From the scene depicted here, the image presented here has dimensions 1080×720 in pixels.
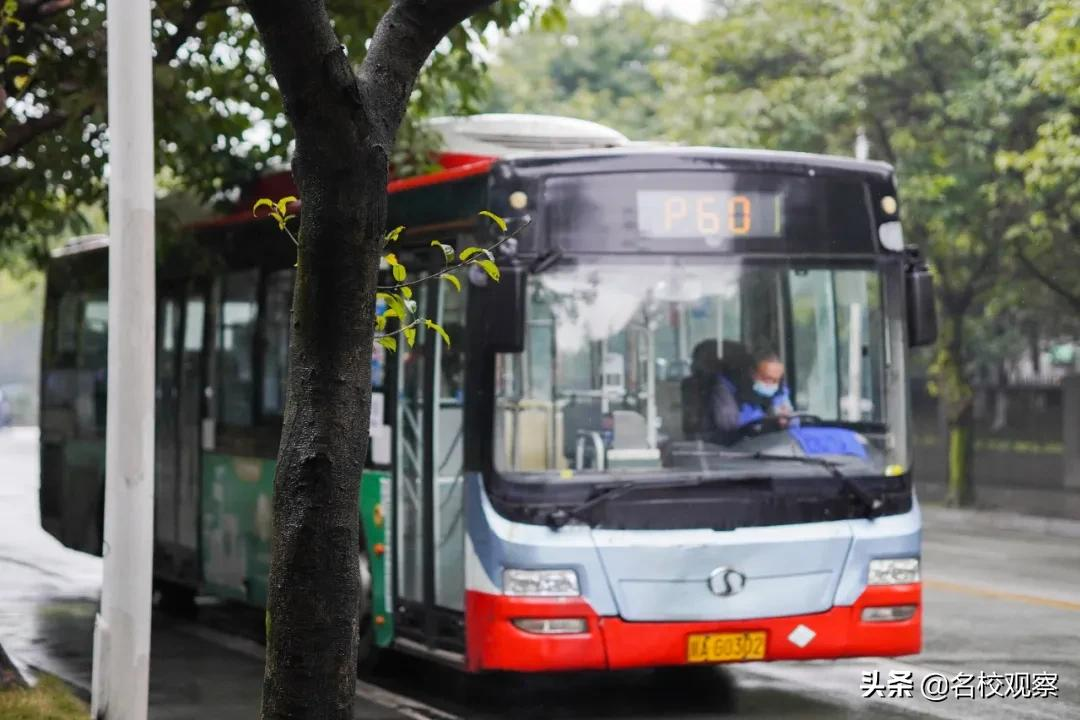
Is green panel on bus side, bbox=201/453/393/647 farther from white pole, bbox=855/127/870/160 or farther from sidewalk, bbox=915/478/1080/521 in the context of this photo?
white pole, bbox=855/127/870/160

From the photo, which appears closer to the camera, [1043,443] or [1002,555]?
[1002,555]

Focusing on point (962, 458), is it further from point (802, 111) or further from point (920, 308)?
point (920, 308)

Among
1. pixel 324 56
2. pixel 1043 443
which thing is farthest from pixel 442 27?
pixel 1043 443

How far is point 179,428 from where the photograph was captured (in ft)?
45.9

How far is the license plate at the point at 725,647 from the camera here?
912 cm

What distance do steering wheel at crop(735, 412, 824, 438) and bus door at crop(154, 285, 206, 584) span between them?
5.49 meters

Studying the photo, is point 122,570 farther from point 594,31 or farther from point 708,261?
point 594,31

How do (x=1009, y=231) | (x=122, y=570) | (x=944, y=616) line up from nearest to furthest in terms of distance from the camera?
(x=122, y=570) < (x=944, y=616) < (x=1009, y=231)

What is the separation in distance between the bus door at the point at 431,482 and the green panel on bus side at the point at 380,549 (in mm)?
96

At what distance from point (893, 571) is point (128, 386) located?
411cm

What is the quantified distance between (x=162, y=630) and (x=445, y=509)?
4.68 meters

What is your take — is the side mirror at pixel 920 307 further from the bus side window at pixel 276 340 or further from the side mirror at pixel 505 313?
the bus side window at pixel 276 340

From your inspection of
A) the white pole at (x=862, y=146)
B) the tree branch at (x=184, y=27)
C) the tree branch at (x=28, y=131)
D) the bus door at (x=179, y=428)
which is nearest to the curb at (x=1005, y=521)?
the white pole at (x=862, y=146)

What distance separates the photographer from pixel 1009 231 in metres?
22.6
